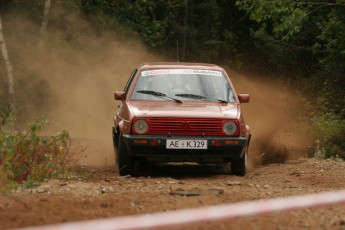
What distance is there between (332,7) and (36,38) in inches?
465

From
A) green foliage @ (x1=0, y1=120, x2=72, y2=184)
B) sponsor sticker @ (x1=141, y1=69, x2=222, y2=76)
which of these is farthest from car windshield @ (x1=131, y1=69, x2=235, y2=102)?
green foliage @ (x1=0, y1=120, x2=72, y2=184)

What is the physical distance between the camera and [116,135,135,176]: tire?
11.1 metres

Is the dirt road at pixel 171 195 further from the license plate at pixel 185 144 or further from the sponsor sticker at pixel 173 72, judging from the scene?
the sponsor sticker at pixel 173 72

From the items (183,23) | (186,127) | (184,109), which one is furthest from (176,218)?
(183,23)

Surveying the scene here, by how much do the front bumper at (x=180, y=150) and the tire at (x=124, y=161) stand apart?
142 mm

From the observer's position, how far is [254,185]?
399 inches

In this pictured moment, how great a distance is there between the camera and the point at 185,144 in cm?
1092

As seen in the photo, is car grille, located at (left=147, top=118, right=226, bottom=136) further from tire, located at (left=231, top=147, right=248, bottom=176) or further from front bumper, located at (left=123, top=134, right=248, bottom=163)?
tire, located at (left=231, top=147, right=248, bottom=176)

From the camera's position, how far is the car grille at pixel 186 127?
11.0 meters

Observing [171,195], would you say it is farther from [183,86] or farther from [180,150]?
[183,86]

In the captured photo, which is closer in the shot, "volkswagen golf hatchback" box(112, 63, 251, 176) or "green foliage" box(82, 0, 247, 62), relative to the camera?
"volkswagen golf hatchback" box(112, 63, 251, 176)

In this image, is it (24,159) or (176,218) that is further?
(24,159)

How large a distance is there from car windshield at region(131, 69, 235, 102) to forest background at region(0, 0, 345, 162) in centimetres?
634

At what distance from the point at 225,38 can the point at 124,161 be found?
2647 cm
